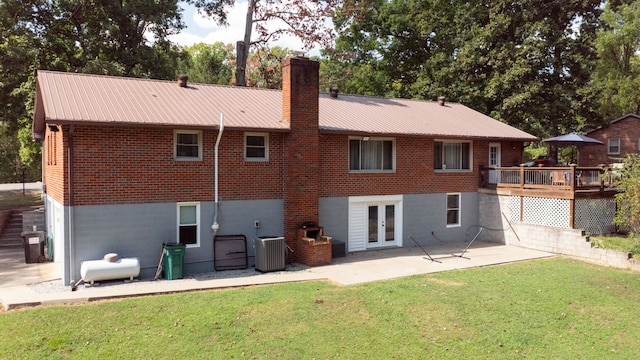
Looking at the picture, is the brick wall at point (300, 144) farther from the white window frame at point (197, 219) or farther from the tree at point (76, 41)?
the tree at point (76, 41)

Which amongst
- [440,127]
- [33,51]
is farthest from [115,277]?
[33,51]

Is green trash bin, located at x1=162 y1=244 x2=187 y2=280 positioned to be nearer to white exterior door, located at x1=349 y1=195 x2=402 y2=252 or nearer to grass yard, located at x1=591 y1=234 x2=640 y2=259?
white exterior door, located at x1=349 y1=195 x2=402 y2=252

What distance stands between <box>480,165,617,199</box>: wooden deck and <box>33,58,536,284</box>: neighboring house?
916 mm

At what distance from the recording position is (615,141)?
30.6 metres

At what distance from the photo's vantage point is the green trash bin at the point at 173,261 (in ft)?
39.5

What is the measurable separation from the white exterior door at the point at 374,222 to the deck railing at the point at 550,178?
4.65 metres

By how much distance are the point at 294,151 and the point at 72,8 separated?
1753cm

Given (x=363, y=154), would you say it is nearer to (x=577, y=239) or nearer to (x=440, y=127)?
(x=440, y=127)

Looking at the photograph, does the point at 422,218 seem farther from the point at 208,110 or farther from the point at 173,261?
the point at 173,261

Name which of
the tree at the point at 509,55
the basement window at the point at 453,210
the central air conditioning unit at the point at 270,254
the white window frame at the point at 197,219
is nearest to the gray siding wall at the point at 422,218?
the basement window at the point at 453,210

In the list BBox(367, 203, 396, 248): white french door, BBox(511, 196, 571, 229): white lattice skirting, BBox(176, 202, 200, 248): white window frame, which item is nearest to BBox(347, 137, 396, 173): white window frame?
BBox(367, 203, 396, 248): white french door

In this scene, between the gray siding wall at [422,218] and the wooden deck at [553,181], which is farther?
the wooden deck at [553,181]

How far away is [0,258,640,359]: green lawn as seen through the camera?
7562 millimetres

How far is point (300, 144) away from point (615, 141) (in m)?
26.3
